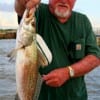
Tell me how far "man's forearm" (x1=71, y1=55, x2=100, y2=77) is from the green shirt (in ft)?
0.30

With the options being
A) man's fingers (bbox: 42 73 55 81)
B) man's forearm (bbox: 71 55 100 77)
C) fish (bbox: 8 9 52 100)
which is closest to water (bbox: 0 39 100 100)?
man's forearm (bbox: 71 55 100 77)

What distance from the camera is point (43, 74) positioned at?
4.78 metres

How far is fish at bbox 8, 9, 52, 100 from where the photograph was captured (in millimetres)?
4004

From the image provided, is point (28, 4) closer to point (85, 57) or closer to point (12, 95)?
point (85, 57)

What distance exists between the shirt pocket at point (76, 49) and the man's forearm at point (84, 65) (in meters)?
0.09

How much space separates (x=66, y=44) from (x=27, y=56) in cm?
99

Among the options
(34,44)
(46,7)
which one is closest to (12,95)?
(46,7)

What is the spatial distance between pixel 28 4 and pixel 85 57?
3.90 feet

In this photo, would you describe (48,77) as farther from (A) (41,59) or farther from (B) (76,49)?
(B) (76,49)

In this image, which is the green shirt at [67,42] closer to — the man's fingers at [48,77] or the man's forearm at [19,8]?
the man's forearm at [19,8]

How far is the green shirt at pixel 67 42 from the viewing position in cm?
489

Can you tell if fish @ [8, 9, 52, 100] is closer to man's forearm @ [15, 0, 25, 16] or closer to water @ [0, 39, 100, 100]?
man's forearm @ [15, 0, 25, 16]

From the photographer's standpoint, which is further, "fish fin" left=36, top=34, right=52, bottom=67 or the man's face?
the man's face

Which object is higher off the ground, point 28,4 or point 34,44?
point 28,4
